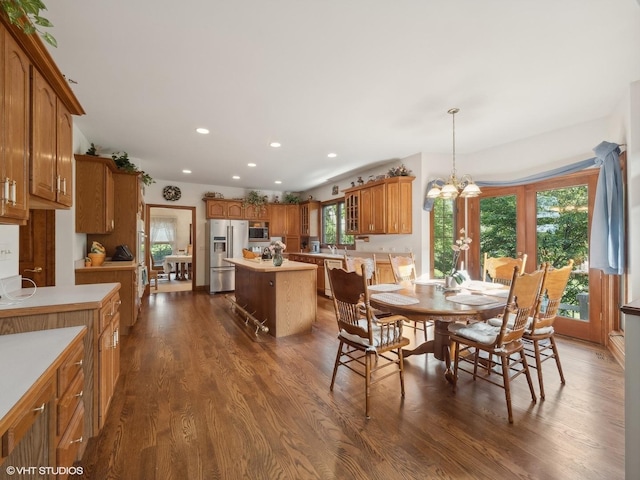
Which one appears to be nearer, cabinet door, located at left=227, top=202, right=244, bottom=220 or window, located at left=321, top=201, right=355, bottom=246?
window, located at left=321, top=201, right=355, bottom=246

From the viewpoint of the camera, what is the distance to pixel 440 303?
223 cm

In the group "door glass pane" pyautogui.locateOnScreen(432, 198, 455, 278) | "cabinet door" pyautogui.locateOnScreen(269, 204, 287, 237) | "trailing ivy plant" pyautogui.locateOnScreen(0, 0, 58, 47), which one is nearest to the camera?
"trailing ivy plant" pyautogui.locateOnScreen(0, 0, 58, 47)

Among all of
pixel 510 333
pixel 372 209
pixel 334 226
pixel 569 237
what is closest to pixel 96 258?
pixel 372 209

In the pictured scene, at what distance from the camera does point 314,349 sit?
3.29 metres

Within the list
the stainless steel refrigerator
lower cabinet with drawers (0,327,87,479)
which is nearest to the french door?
lower cabinet with drawers (0,327,87,479)

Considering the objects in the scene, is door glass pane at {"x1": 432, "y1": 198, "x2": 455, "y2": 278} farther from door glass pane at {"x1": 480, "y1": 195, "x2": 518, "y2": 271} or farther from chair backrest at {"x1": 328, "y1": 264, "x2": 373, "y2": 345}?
chair backrest at {"x1": 328, "y1": 264, "x2": 373, "y2": 345}

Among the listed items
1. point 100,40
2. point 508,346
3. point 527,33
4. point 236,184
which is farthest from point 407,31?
point 236,184

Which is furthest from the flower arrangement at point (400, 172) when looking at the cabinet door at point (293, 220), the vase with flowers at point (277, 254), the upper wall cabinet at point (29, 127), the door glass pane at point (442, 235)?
the upper wall cabinet at point (29, 127)

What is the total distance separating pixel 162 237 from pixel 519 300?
10.6 m

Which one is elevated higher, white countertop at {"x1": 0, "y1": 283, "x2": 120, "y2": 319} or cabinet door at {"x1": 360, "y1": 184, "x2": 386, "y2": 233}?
cabinet door at {"x1": 360, "y1": 184, "x2": 386, "y2": 233}

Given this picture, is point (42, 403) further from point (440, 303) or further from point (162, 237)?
point (162, 237)

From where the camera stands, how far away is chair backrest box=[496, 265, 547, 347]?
1989mm

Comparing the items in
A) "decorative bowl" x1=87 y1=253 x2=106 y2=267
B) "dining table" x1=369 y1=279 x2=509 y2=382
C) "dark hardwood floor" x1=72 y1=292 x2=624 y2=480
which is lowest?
"dark hardwood floor" x1=72 y1=292 x2=624 y2=480

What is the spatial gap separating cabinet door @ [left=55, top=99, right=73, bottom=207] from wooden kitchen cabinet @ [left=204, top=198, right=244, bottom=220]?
193 inches
